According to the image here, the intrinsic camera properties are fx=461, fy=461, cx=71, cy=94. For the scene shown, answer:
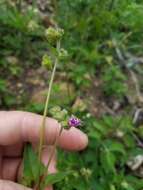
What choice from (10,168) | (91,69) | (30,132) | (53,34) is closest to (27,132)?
(30,132)

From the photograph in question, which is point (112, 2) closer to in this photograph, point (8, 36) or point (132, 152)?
point (8, 36)

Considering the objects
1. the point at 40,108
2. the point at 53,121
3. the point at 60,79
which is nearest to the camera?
the point at 53,121

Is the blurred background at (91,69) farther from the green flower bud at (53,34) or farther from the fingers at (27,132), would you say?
the green flower bud at (53,34)

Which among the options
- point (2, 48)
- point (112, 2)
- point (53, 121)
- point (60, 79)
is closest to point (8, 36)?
point (2, 48)

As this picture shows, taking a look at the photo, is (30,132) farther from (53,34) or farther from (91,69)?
(91,69)

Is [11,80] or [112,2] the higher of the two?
[112,2]

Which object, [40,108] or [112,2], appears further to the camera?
[112,2]

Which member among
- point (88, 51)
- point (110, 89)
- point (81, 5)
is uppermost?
point (81, 5)
